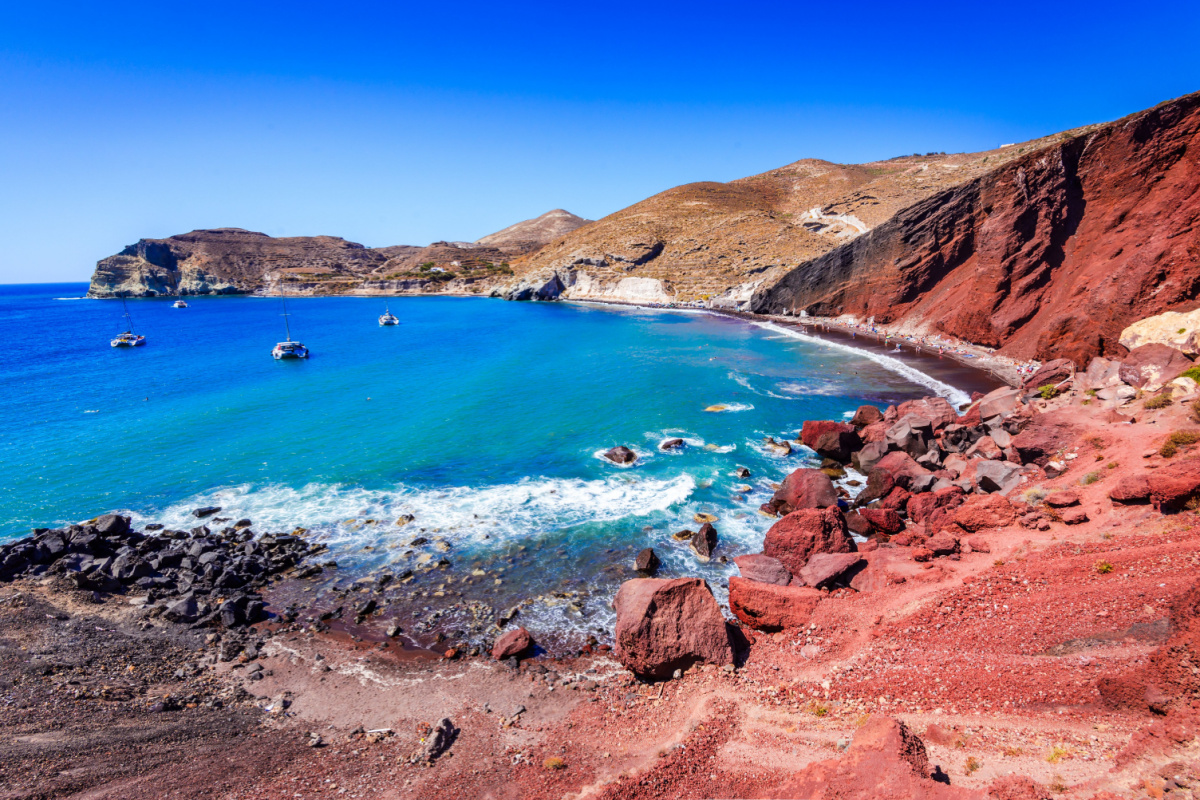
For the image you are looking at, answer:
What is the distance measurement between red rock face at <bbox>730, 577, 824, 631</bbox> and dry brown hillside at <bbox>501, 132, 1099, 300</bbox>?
88.0 meters

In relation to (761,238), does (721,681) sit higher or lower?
lower

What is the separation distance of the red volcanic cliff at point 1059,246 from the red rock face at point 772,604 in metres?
30.7

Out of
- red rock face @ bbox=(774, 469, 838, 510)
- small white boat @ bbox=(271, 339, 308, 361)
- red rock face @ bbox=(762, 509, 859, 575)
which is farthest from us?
small white boat @ bbox=(271, 339, 308, 361)

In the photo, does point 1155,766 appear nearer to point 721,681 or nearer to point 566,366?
point 721,681

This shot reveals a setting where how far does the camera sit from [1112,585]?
1057 centimetres

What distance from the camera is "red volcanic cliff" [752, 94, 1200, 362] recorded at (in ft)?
101

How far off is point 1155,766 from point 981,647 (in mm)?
3576

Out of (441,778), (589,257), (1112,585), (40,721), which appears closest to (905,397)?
(1112,585)

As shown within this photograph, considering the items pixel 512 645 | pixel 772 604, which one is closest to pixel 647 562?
pixel 772 604

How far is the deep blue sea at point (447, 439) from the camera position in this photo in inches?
784

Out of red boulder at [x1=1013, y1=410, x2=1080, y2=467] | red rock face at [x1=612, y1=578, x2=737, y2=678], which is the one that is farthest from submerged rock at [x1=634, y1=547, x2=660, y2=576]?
red boulder at [x1=1013, y1=410, x2=1080, y2=467]

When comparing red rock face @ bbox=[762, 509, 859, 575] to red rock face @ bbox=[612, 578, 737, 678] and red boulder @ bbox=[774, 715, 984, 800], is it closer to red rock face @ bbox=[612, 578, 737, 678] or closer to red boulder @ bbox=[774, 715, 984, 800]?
red rock face @ bbox=[612, 578, 737, 678]

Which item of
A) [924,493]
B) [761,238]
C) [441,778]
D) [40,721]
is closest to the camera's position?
[441,778]

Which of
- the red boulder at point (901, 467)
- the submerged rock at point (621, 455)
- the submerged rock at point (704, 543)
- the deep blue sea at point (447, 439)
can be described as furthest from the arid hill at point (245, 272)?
the submerged rock at point (704, 543)
